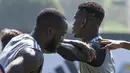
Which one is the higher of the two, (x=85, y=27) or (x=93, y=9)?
(x=93, y=9)

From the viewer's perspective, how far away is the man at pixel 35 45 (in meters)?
2.90

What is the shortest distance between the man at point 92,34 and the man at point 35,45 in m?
0.81

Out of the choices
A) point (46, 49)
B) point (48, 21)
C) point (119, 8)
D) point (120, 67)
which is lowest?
point (120, 67)

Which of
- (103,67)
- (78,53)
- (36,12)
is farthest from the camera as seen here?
(36,12)

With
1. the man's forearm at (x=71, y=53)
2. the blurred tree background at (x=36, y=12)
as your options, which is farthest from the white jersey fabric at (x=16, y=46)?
the blurred tree background at (x=36, y=12)

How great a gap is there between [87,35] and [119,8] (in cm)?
269

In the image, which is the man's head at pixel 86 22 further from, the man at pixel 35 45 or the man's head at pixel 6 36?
the man at pixel 35 45

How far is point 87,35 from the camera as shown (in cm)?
429

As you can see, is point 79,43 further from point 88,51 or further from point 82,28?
point 82,28

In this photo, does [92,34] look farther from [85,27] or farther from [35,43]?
[35,43]

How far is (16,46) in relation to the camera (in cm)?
306

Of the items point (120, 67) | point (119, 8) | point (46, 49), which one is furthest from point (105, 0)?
point (46, 49)

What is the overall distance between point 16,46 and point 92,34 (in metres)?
1.35

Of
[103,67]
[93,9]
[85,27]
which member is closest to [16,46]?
[103,67]
